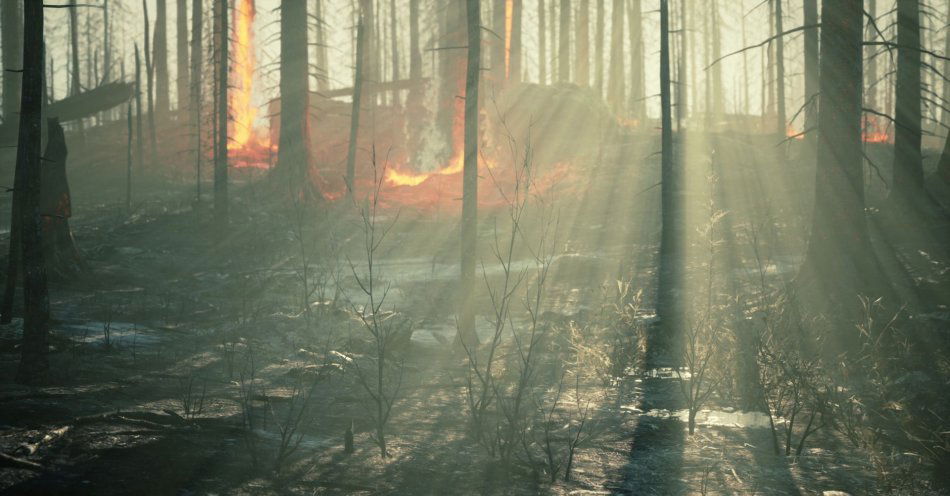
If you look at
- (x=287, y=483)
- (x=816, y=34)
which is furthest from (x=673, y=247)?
(x=287, y=483)

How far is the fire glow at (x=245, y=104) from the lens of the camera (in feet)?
89.9

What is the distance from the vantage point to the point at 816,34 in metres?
20.1

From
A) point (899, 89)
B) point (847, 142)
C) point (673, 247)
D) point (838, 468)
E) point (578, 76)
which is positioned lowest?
point (838, 468)

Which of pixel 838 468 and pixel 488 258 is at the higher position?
pixel 488 258

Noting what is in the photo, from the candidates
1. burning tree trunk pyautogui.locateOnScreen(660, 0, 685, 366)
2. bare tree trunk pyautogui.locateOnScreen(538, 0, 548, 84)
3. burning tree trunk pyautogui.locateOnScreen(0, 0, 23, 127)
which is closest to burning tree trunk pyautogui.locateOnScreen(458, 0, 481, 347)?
burning tree trunk pyautogui.locateOnScreen(660, 0, 685, 366)

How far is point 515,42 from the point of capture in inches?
1289

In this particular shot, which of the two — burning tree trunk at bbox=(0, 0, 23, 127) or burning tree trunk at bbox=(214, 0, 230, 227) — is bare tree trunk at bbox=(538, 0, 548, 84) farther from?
burning tree trunk at bbox=(0, 0, 23, 127)

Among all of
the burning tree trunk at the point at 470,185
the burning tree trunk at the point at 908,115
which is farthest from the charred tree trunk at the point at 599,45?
the burning tree trunk at the point at 470,185

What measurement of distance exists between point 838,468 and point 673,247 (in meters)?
10.1

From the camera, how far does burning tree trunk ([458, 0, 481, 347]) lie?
33.9 feet

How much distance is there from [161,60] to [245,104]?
6.09 meters

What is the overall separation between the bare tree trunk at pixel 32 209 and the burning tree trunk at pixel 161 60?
2784 centimetres

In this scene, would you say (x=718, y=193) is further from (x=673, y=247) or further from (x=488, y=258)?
(x=488, y=258)

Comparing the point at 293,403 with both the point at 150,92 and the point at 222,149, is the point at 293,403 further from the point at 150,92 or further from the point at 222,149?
the point at 150,92
